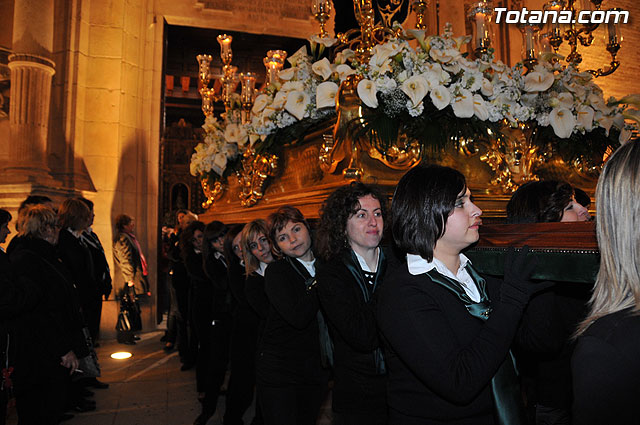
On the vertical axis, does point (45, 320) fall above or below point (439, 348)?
below

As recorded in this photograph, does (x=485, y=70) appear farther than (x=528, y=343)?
Yes

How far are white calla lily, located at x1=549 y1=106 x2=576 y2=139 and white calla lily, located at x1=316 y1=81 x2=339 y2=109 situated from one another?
1.13 meters

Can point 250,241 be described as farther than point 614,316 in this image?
Yes

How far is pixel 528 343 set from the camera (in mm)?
1636

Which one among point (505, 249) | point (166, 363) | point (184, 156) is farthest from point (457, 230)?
point (184, 156)

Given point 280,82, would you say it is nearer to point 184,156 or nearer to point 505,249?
point 505,249

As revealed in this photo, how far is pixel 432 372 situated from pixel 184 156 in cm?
1505

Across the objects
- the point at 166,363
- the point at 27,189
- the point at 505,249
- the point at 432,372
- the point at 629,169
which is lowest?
the point at 166,363

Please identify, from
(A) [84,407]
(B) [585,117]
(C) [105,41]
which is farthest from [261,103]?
(C) [105,41]

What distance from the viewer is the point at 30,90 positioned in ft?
21.9

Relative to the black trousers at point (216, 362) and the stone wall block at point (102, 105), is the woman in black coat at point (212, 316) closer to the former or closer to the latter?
the black trousers at point (216, 362)

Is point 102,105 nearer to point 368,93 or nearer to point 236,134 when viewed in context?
point 236,134

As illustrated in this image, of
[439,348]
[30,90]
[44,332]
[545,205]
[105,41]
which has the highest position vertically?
[105,41]

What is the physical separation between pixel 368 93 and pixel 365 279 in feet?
2.82
